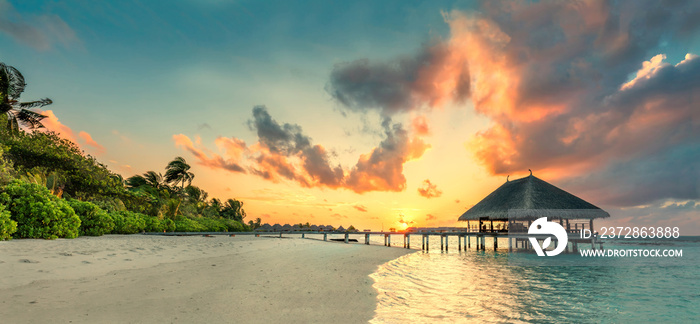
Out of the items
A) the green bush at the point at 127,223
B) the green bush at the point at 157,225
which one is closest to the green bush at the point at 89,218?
the green bush at the point at 127,223

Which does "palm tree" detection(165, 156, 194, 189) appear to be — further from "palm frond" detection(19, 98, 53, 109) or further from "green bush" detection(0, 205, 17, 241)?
"green bush" detection(0, 205, 17, 241)

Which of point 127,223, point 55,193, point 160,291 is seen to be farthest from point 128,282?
point 55,193

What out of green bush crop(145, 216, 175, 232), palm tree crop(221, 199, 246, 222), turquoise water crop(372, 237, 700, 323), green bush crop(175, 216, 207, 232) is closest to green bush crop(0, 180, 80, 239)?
turquoise water crop(372, 237, 700, 323)

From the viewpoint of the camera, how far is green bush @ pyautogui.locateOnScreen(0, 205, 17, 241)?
12.2 meters

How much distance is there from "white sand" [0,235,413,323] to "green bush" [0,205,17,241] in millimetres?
1266

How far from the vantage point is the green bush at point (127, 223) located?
77.3 ft

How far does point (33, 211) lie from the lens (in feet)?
45.3

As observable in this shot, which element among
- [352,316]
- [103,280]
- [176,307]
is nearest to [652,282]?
[352,316]

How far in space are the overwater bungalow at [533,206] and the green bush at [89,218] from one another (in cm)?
3039

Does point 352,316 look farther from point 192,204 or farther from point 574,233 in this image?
point 192,204

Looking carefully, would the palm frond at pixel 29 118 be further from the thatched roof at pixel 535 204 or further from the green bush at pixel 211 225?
the thatched roof at pixel 535 204

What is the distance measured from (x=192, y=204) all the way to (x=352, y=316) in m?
49.6

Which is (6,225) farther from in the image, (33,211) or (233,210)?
(233,210)

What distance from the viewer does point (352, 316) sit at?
6.36 m
